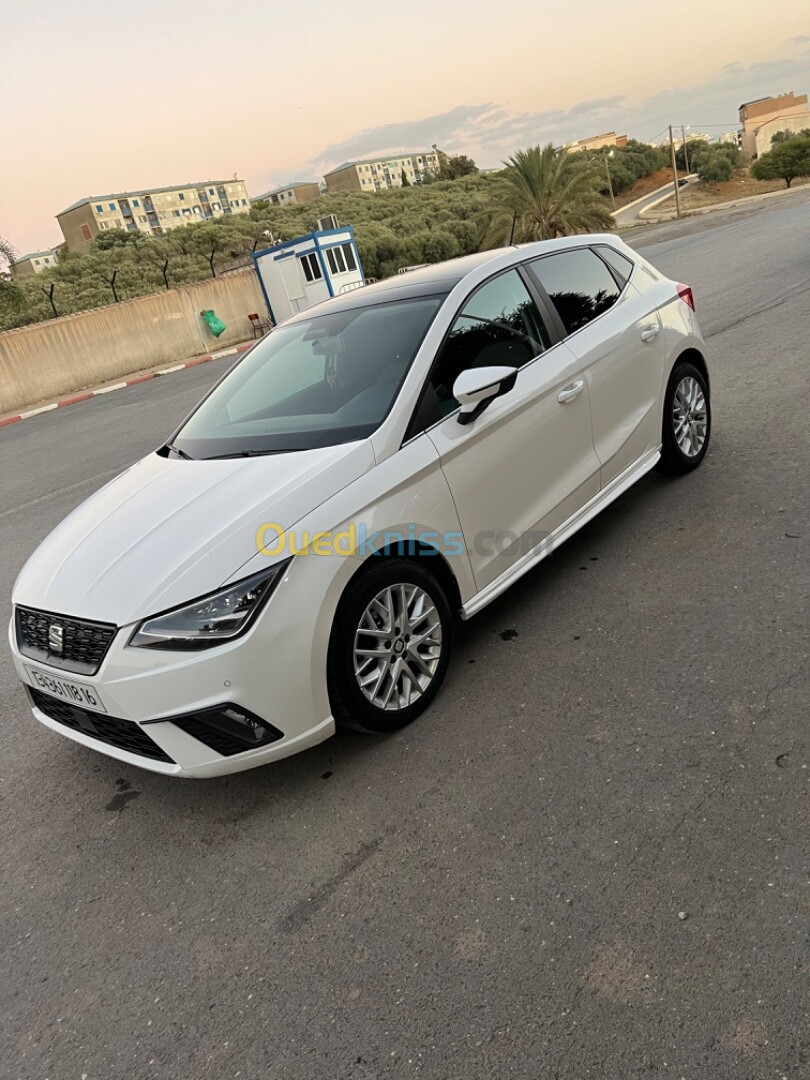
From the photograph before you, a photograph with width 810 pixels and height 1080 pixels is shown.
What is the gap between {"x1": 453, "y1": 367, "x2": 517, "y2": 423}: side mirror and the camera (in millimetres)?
3271

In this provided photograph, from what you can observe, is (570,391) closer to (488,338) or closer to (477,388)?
(488,338)

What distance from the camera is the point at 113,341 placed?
23.4m

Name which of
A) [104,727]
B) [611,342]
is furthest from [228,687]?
[611,342]

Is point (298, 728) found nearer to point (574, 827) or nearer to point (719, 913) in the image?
point (574, 827)

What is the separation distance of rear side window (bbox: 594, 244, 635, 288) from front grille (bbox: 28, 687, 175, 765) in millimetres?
3648

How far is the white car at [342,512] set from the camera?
2.74 metres

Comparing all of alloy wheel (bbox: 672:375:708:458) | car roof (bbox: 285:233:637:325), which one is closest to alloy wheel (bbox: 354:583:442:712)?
car roof (bbox: 285:233:637:325)

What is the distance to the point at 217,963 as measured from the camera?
2.38 meters

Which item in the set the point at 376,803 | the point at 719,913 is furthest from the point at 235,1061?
the point at 719,913

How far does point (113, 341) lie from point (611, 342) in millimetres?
21997

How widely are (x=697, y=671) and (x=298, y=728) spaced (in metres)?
1.63

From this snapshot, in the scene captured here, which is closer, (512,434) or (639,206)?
(512,434)

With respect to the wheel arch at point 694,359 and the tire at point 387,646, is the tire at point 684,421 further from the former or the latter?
the tire at point 387,646

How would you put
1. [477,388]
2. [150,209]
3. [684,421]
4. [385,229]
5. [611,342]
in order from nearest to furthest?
[477,388] → [611,342] → [684,421] → [385,229] → [150,209]
